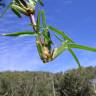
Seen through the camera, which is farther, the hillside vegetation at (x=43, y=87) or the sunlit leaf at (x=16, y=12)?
the hillside vegetation at (x=43, y=87)

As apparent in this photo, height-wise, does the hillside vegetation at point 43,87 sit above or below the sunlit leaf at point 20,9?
above

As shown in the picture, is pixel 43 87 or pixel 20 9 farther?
pixel 43 87

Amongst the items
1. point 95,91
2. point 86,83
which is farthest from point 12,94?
point 95,91

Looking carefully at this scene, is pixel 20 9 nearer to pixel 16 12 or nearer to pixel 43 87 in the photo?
pixel 16 12

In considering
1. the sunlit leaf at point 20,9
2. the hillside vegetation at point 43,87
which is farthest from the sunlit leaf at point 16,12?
the hillside vegetation at point 43,87

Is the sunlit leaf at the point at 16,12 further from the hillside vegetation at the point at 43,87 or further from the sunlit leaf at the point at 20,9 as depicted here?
the hillside vegetation at the point at 43,87

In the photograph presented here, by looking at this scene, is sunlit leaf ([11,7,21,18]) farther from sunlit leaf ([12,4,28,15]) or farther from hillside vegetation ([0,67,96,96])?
hillside vegetation ([0,67,96,96])

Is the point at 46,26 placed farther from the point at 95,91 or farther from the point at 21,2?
the point at 95,91

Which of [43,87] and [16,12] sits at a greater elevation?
[43,87]

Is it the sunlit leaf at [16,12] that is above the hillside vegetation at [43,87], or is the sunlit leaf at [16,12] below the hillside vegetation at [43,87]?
below

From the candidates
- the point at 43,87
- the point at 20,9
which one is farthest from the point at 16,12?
the point at 43,87

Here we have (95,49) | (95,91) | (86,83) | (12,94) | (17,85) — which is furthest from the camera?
(95,91)
